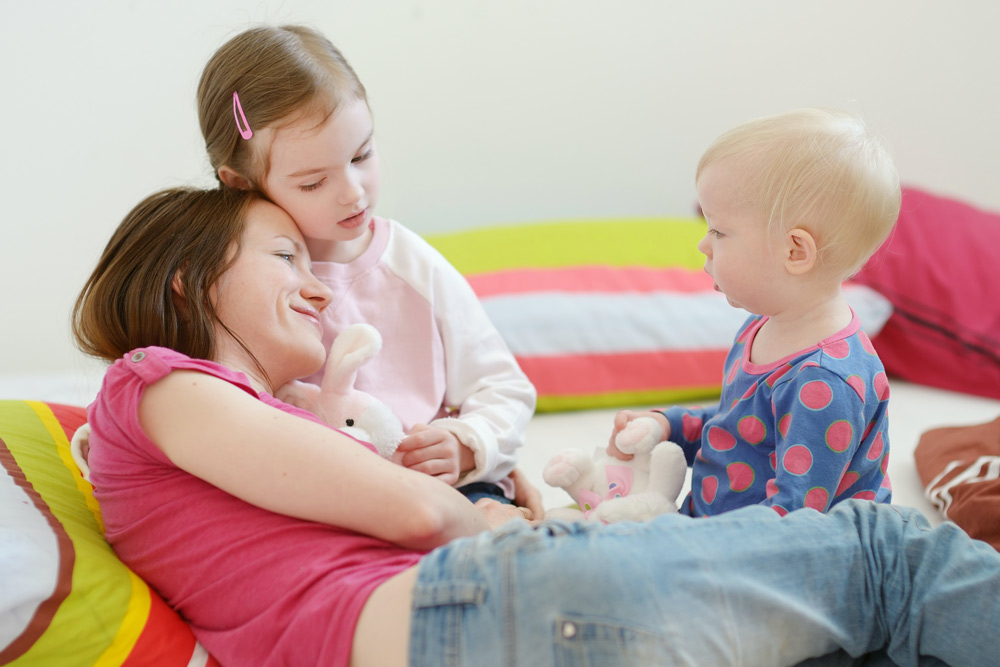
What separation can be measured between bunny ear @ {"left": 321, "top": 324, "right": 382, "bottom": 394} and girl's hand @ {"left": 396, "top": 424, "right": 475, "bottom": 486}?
0.10 metres

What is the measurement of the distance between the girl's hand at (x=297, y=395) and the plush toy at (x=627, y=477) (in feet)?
1.00

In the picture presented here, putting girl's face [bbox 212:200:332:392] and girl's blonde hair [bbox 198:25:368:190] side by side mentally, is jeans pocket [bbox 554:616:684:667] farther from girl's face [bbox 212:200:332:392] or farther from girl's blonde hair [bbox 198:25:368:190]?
girl's blonde hair [bbox 198:25:368:190]

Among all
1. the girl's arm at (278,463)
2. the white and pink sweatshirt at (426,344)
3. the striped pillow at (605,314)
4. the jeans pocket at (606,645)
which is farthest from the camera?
the striped pillow at (605,314)

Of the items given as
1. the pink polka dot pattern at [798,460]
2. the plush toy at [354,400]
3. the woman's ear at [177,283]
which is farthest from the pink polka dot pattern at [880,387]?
the woman's ear at [177,283]

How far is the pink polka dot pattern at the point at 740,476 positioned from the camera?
3.22 ft

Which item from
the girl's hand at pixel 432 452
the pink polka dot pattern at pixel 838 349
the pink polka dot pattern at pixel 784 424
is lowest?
the girl's hand at pixel 432 452

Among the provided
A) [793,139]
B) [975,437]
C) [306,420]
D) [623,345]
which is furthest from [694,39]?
[306,420]

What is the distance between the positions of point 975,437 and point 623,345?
621mm

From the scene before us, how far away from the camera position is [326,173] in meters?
1.08

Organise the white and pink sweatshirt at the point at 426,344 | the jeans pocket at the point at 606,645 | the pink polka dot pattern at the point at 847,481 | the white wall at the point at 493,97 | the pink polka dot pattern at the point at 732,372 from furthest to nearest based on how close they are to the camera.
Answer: the white wall at the point at 493,97 → the white and pink sweatshirt at the point at 426,344 → the pink polka dot pattern at the point at 732,372 → the pink polka dot pattern at the point at 847,481 → the jeans pocket at the point at 606,645

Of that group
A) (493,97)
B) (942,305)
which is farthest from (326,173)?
(942,305)

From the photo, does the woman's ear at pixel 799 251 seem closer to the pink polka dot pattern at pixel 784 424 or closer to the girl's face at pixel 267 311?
the pink polka dot pattern at pixel 784 424

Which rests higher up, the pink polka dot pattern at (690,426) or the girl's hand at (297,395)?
the girl's hand at (297,395)

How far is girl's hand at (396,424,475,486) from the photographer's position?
1.07 m
